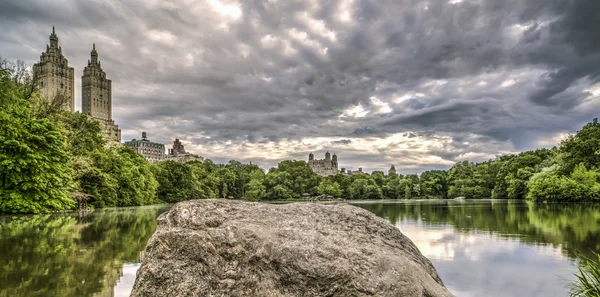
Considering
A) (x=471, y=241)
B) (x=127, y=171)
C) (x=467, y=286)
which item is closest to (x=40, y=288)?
(x=467, y=286)

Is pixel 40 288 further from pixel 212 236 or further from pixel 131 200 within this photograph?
pixel 131 200

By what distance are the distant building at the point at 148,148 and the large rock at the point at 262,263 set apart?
187 meters

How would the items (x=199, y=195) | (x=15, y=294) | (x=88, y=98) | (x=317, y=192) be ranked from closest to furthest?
(x=15, y=294) → (x=199, y=195) → (x=317, y=192) → (x=88, y=98)

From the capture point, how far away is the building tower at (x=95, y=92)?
545 feet

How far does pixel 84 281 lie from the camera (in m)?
8.12

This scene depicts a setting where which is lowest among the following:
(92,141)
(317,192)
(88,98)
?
(317,192)

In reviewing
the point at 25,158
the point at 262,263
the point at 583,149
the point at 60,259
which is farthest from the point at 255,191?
the point at 262,263

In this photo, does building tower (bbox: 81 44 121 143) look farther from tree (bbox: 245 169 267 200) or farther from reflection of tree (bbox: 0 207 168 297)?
reflection of tree (bbox: 0 207 168 297)

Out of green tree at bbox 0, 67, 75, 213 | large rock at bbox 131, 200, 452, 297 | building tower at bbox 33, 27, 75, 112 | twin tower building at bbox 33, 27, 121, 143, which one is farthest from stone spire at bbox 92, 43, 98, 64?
large rock at bbox 131, 200, 452, 297

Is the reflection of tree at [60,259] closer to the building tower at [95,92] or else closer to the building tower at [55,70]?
the building tower at [55,70]

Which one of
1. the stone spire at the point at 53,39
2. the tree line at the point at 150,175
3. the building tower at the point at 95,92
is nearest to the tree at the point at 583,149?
the tree line at the point at 150,175

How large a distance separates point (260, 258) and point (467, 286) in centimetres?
714

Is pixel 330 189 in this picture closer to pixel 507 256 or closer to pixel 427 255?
pixel 427 255

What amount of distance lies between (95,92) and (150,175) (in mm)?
123011
